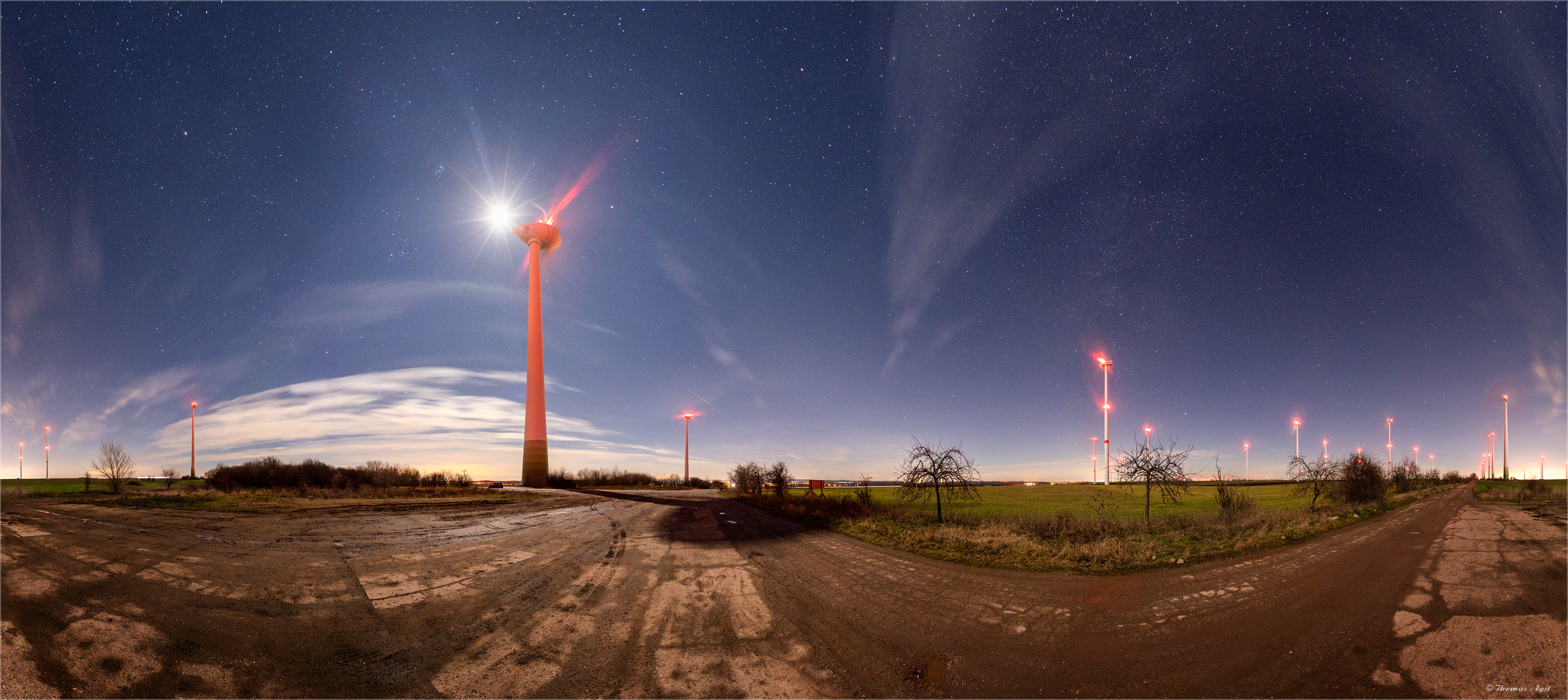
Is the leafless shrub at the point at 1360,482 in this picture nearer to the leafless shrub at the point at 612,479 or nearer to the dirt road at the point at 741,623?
the dirt road at the point at 741,623

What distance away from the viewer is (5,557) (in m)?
9.37

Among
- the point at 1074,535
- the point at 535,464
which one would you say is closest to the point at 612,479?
the point at 535,464

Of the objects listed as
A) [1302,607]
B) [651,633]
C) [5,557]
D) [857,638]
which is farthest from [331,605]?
[1302,607]

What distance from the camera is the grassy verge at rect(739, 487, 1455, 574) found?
12.0 m

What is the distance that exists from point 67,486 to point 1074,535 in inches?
2704

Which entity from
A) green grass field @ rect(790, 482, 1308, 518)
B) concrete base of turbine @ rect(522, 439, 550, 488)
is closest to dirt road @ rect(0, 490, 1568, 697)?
green grass field @ rect(790, 482, 1308, 518)

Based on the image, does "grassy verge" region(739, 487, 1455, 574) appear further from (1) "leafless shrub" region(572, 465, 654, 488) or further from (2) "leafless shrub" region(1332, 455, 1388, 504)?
(1) "leafless shrub" region(572, 465, 654, 488)

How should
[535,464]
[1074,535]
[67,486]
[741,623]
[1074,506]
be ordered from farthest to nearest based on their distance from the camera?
[535,464] < [67,486] < [1074,506] < [1074,535] < [741,623]

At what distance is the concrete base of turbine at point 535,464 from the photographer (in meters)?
55.9

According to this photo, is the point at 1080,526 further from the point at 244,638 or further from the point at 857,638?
the point at 244,638

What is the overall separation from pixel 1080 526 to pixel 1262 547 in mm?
A: 5269

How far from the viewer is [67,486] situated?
4047 cm

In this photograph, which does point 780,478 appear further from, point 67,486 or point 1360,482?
point 67,486

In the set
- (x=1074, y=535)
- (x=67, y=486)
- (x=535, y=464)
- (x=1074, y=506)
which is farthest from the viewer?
(x=535, y=464)
